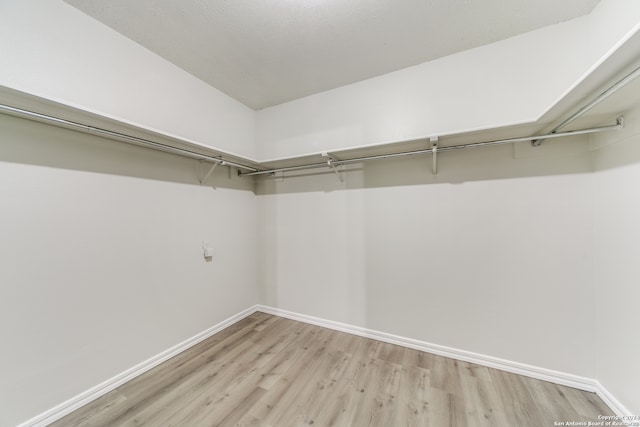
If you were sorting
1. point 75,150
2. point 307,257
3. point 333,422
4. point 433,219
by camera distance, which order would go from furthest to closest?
point 307,257
point 433,219
point 75,150
point 333,422

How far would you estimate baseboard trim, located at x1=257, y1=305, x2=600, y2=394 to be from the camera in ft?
5.26

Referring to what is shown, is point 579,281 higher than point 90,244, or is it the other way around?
point 90,244

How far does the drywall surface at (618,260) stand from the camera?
1.28m

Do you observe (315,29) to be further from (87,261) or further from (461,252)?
(87,261)

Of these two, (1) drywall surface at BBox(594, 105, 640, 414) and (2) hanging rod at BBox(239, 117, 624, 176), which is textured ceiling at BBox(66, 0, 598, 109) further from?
(1) drywall surface at BBox(594, 105, 640, 414)

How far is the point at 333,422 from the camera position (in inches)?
53.8

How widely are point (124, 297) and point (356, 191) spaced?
7.11 feet

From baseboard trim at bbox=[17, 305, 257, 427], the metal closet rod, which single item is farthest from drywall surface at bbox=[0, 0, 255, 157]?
baseboard trim at bbox=[17, 305, 257, 427]

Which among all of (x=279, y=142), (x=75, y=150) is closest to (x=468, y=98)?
(x=279, y=142)

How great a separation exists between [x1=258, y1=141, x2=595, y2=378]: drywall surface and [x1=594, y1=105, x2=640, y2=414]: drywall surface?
7 centimetres

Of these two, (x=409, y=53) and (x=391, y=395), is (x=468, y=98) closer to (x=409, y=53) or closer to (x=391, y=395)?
(x=409, y=53)

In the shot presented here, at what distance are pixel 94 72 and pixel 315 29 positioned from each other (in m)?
1.61

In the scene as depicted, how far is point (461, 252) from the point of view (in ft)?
6.32

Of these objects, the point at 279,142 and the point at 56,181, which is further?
the point at 279,142
